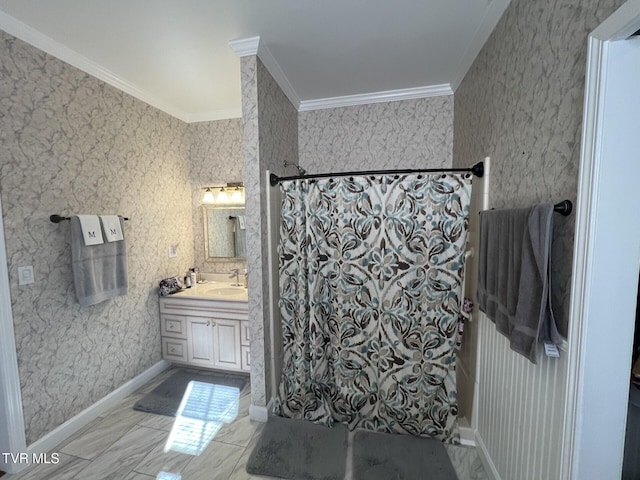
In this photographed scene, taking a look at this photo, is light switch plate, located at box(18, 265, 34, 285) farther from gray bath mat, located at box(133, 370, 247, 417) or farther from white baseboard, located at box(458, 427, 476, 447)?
white baseboard, located at box(458, 427, 476, 447)

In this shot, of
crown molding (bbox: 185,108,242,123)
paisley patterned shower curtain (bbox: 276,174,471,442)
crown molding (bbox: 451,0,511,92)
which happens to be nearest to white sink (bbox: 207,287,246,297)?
paisley patterned shower curtain (bbox: 276,174,471,442)

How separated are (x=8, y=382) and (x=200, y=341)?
45.9 inches

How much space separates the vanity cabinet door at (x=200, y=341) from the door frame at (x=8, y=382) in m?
1.08

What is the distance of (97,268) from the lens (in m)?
1.92

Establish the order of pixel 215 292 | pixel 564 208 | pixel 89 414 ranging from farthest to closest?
pixel 215 292 → pixel 89 414 → pixel 564 208

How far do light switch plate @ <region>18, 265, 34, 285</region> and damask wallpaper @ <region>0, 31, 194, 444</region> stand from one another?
0.03 meters

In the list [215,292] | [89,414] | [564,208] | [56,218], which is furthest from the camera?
[215,292]

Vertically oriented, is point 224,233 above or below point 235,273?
above

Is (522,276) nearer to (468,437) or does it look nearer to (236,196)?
(468,437)

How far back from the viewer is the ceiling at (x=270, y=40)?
1475 millimetres

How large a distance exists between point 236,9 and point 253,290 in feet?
5.49

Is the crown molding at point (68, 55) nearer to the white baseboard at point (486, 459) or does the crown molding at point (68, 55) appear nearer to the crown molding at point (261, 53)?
the crown molding at point (261, 53)

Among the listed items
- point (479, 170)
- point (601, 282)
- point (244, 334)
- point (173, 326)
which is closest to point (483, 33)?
point (479, 170)

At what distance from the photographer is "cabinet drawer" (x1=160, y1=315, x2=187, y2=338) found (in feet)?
8.24
